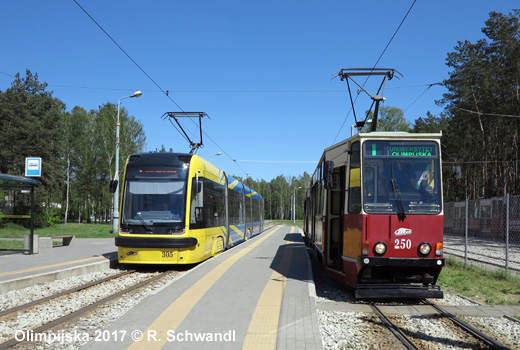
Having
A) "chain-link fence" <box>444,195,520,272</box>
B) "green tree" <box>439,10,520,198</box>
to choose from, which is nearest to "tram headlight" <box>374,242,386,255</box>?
"chain-link fence" <box>444,195,520,272</box>

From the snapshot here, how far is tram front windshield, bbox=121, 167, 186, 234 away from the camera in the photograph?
39.4 feet

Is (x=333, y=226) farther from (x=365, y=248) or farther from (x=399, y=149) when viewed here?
(x=399, y=149)

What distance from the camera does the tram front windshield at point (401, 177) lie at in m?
8.38

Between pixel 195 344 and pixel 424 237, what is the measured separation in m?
4.76

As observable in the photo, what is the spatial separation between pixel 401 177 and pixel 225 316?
4.08m

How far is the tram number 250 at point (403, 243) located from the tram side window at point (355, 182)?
872 mm

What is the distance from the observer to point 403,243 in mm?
8242

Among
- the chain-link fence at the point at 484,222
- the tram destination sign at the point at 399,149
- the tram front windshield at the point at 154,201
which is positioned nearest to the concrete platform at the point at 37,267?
the tram front windshield at the point at 154,201

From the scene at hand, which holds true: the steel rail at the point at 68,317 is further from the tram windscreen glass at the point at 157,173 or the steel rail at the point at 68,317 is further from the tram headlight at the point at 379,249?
the tram headlight at the point at 379,249

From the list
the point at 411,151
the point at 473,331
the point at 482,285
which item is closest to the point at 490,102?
the point at 482,285

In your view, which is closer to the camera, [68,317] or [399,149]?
[68,317]

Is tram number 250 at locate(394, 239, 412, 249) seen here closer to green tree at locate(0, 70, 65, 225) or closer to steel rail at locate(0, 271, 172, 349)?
steel rail at locate(0, 271, 172, 349)

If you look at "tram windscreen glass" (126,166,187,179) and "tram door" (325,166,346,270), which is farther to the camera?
"tram windscreen glass" (126,166,187,179)

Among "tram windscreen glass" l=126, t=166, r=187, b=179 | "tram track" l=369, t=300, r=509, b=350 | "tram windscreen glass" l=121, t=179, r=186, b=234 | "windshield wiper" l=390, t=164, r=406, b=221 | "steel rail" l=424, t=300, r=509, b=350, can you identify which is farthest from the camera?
"tram windscreen glass" l=126, t=166, r=187, b=179
